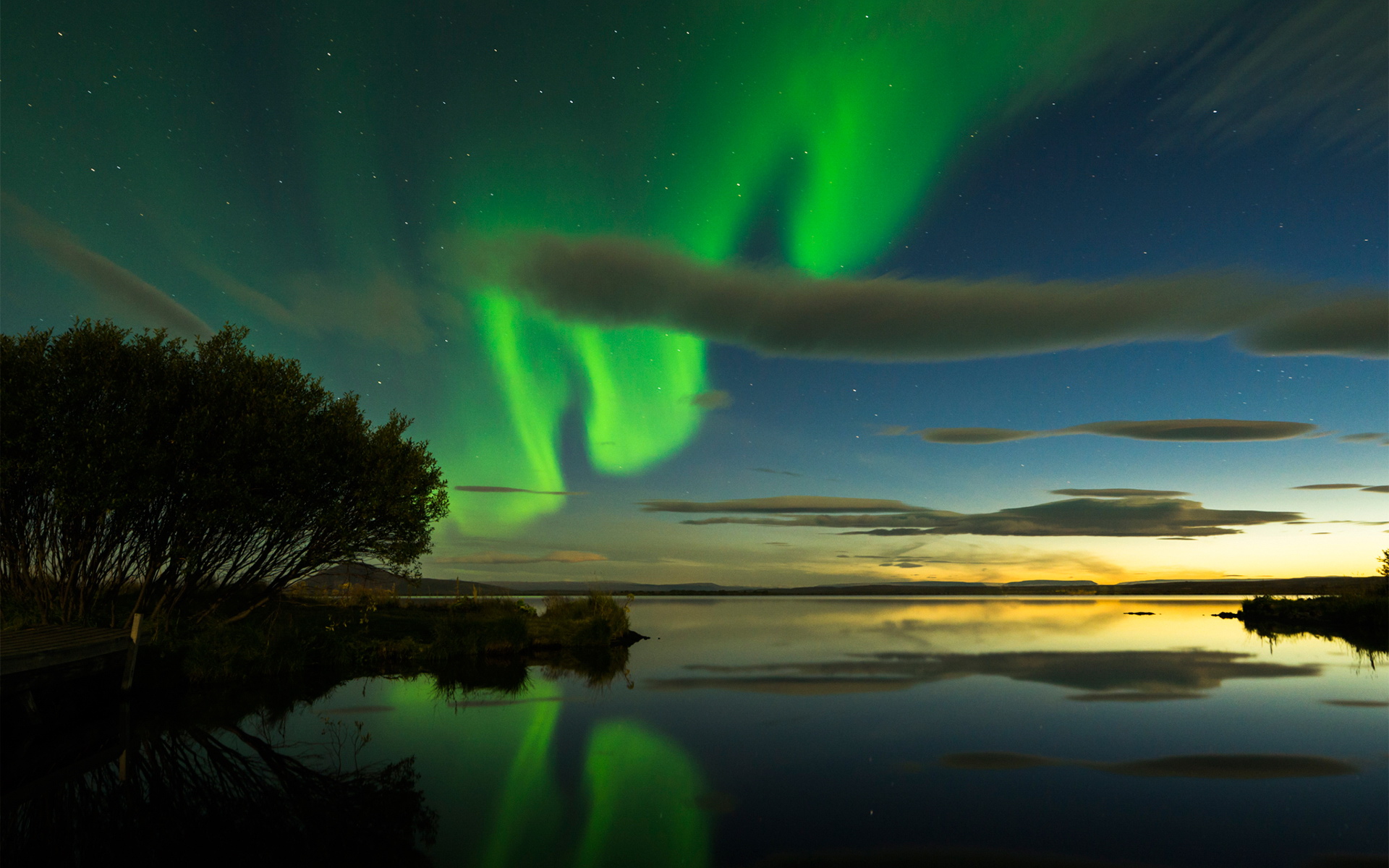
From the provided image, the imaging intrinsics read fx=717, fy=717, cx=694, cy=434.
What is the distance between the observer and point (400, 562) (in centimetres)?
3384

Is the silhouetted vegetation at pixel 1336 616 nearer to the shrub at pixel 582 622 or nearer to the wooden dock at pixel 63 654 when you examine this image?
the shrub at pixel 582 622

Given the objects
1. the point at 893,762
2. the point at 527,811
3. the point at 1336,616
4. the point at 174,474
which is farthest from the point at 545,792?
the point at 1336,616

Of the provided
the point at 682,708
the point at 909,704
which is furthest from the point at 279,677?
the point at 909,704

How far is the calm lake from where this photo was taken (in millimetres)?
11938

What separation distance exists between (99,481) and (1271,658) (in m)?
55.1

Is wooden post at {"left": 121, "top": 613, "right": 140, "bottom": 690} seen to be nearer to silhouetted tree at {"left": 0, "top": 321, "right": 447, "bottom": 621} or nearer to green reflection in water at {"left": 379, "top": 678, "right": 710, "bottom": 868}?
silhouetted tree at {"left": 0, "top": 321, "right": 447, "bottom": 621}

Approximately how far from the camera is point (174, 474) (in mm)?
26797

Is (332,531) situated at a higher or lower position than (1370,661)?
higher

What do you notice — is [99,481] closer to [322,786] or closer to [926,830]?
[322,786]

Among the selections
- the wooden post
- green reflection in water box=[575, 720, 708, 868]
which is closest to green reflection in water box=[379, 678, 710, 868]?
green reflection in water box=[575, 720, 708, 868]

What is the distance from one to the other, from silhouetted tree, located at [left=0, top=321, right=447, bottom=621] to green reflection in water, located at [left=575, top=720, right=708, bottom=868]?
17594 mm

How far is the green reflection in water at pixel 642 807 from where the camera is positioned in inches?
447

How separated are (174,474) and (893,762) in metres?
26.8

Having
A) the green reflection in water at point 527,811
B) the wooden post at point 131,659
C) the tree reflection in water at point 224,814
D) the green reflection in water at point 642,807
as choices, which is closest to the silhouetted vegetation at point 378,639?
the wooden post at point 131,659
